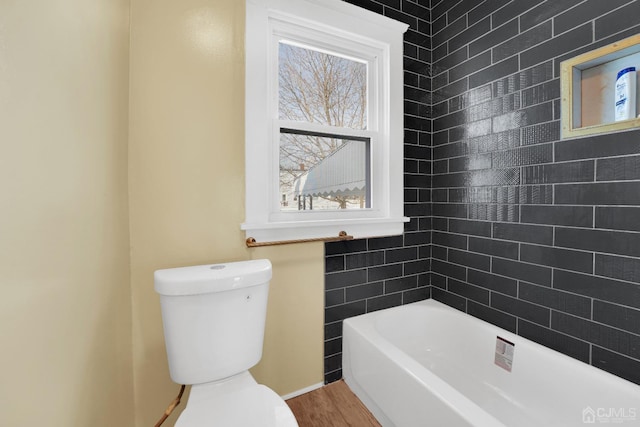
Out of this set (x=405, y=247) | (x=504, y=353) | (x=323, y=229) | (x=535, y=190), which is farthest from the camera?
(x=405, y=247)

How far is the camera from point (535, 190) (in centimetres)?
150

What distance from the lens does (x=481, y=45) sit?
5.76 feet

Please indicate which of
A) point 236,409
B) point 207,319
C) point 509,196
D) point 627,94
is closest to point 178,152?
point 207,319

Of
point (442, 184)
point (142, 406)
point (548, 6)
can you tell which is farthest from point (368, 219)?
point (142, 406)

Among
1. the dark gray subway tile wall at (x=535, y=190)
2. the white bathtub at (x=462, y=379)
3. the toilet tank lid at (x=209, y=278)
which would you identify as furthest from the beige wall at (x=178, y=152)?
the dark gray subway tile wall at (x=535, y=190)

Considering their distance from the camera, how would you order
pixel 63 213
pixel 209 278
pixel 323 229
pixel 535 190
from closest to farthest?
pixel 63 213, pixel 209 278, pixel 535 190, pixel 323 229

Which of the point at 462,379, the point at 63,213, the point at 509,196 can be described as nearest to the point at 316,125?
the point at 509,196

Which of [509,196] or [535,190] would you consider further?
[509,196]

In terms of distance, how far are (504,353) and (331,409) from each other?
40.5 inches

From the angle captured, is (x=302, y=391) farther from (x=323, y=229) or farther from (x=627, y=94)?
(x=627, y=94)

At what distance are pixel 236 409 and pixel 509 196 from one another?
171 cm

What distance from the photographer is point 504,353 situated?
160cm

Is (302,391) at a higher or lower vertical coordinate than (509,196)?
lower

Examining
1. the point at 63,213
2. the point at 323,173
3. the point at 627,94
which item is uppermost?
the point at 627,94
